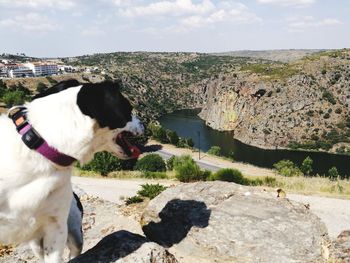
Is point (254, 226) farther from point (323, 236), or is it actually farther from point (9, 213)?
point (9, 213)

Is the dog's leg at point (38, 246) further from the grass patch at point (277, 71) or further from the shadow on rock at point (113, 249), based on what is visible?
the grass patch at point (277, 71)

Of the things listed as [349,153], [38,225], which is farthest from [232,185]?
[349,153]

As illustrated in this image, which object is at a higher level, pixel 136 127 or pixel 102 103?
pixel 102 103

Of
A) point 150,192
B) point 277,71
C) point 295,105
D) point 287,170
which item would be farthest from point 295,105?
point 150,192

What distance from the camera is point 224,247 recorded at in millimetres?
7828

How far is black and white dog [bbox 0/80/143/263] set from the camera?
3.62m

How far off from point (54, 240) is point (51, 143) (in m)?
1.22

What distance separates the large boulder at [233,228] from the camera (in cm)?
770

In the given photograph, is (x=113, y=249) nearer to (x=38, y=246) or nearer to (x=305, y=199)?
(x=38, y=246)

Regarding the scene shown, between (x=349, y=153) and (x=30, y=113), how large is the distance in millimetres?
127847

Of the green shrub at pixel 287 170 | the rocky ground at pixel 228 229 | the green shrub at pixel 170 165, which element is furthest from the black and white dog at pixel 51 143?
the green shrub at pixel 287 170

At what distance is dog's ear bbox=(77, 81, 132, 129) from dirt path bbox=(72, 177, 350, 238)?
12354 mm

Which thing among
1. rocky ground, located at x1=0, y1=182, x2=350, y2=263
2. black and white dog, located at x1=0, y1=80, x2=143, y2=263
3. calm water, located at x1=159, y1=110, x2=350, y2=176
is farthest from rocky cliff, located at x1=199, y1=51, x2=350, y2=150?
black and white dog, located at x1=0, y1=80, x2=143, y2=263

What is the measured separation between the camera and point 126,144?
158 inches
